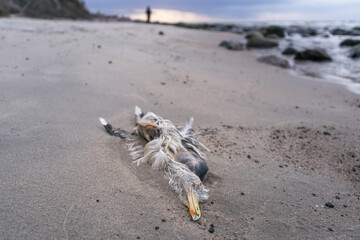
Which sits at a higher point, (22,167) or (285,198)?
(22,167)

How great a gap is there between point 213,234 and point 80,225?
0.88m

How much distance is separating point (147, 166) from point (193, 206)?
61cm

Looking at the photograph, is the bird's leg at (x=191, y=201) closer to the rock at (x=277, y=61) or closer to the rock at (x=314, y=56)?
the rock at (x=277, y=61)

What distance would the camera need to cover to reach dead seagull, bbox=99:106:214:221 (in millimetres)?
2207

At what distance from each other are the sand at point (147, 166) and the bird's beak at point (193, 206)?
0.05m

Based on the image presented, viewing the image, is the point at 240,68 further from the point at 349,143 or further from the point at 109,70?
the point at 349,143

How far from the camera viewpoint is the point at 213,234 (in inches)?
75.4

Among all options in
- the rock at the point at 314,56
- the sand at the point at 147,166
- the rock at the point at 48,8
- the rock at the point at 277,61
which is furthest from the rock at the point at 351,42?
the rock at the point at 48,8

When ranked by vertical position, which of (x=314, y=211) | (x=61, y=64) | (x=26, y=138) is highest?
(x=61, y=64)

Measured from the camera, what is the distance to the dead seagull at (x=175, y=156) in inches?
86.9

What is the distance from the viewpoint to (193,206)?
206cm

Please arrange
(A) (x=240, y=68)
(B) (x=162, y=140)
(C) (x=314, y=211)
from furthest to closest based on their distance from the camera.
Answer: (A) (x=240, y=68)
(B) (x=162, y=140)
(C) (x=314, y=211)

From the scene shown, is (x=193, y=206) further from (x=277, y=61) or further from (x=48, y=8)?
(x=48, y=8)

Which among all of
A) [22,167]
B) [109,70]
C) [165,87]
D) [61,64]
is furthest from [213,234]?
[61,64]
